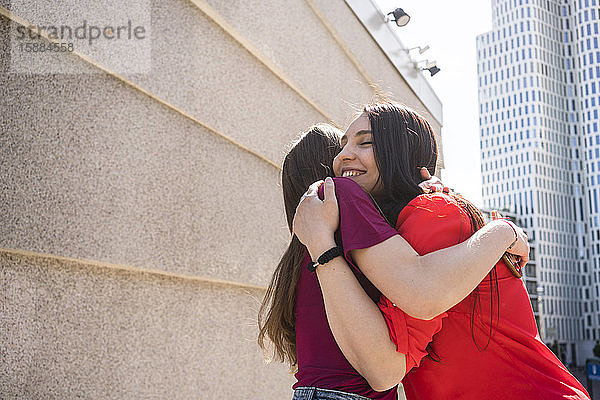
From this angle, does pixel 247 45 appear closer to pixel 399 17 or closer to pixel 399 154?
pixel 399 154

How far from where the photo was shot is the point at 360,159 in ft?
5.60

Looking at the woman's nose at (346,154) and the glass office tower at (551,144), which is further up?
the woman's nose at (346,154)

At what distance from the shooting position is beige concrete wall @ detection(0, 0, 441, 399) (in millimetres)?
1690

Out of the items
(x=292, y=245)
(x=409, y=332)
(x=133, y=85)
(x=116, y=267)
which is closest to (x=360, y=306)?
(x=409, y=332)

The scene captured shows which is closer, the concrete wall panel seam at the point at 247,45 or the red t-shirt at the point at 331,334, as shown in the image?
the red t-shirt at the point at 331,334

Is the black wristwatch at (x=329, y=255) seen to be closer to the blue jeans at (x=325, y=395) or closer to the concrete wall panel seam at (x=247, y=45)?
the blue jeans at (x=325, y=395)

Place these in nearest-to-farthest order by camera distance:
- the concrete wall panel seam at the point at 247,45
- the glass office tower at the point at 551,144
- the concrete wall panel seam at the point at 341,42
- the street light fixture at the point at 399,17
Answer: the concrete wall panel seam at the point at 247,45 → the concrete wall panel seam at the point at 341,42 → the street light fixture at the point at 399,17 → the glass office tower at the point at 551,144

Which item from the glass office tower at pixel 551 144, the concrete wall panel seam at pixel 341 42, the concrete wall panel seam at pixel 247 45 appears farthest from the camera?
the glass office tower at pixel 551 144

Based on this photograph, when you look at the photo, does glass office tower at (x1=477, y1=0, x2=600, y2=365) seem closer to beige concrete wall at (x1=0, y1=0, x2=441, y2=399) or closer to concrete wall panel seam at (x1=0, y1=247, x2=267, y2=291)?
beige concrete wall at (x1=0, y1=0, x2=441, y2=399)

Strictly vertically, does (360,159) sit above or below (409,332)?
above

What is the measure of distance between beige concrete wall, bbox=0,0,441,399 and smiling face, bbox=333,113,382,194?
785 millimetres

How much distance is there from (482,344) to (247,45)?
6.28 ft

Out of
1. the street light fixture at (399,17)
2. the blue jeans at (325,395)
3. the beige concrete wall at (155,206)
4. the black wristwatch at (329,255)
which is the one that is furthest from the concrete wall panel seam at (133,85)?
the street light fixture at (399,17)

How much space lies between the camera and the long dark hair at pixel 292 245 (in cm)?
174
